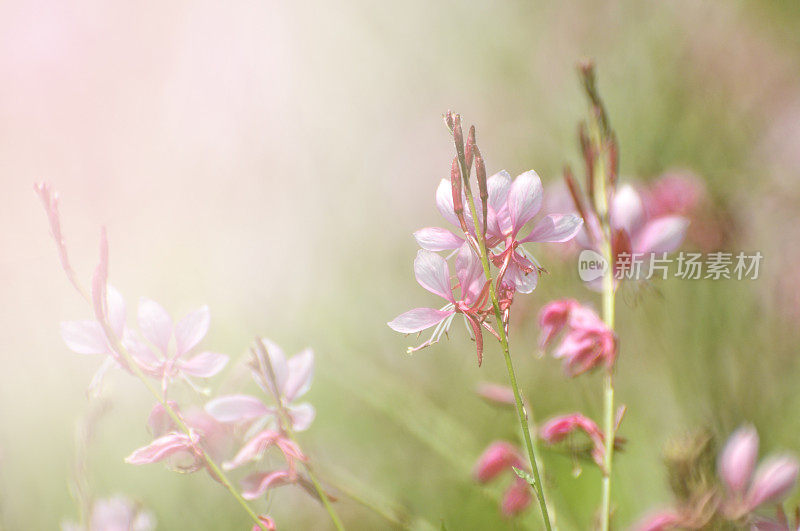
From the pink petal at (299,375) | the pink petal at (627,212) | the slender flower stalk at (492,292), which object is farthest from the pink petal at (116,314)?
the pink petal at (627,212)

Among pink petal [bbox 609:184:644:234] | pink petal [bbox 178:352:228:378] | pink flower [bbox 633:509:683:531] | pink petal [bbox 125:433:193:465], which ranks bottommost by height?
pink petal [bbox 125:433:193:465]

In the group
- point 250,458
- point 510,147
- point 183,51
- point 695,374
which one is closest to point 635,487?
point 695,374

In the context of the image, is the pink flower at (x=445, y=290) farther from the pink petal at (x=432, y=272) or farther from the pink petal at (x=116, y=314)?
the pink petal at (x=116, y=314)

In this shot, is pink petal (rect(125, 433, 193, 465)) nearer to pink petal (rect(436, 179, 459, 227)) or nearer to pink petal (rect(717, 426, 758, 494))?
pink petal (rect(436, 179, 459, 227))

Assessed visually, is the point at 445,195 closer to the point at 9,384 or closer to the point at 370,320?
the point at 370,320

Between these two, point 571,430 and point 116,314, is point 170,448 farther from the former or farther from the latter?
point 571,430

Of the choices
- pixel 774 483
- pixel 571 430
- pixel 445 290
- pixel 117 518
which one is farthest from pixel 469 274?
pixel 117 518

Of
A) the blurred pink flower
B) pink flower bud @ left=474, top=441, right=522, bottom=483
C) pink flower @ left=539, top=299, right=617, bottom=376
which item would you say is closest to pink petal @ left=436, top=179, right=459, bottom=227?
the blurred pink flower
